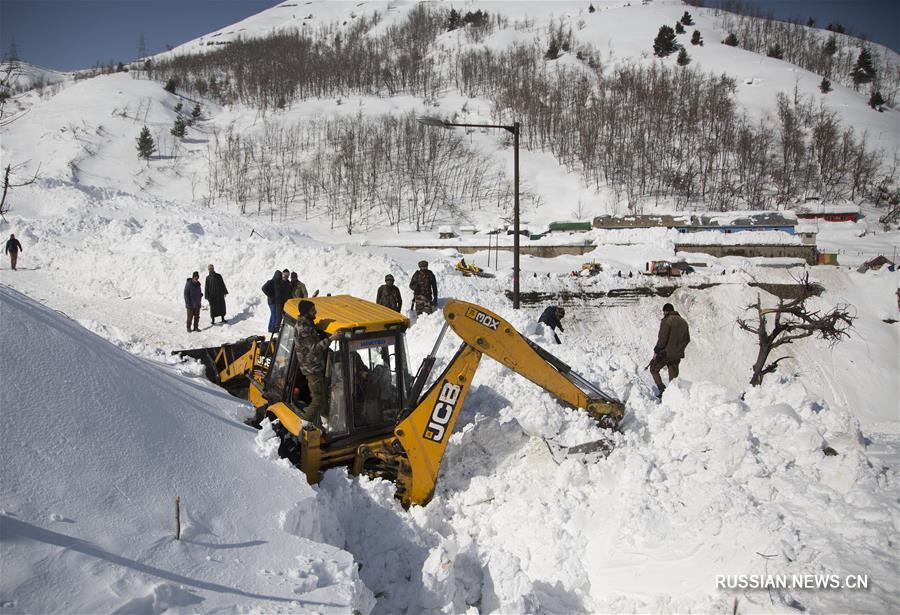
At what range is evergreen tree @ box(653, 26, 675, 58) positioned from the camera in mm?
80938

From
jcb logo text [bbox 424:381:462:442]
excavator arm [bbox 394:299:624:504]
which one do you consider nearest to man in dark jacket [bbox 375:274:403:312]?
excavator arm [bbox 394:299:624:504]

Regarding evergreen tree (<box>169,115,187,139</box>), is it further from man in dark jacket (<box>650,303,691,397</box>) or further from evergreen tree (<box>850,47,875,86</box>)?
evergreen tree (<box>850,47,875,86</box>)

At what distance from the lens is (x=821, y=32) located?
98875mm

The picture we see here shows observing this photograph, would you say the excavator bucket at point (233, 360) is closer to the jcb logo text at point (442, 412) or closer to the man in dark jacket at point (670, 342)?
the jcb logo text at point (442, 412)

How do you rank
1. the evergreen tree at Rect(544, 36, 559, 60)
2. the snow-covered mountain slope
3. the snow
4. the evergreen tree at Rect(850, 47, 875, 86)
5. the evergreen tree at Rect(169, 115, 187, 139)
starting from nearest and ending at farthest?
1. the snow-covered mountain slope
2. the snow
3. the evergreen tree at Rect(169, 115, 187, 139)
4. the evergreen tree at Rect(850, 47, 875, 86)
5. the evergreen tree at Rect(544, 36, 559, 60)

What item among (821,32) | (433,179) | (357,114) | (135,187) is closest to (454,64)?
(357,114)

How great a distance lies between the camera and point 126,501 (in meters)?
3.47

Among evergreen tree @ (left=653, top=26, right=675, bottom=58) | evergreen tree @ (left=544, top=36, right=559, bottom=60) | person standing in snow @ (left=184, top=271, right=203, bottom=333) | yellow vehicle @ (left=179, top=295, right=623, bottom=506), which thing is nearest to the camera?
yellow vehicle @ (left=179, top=295, right=623, bottom=506)

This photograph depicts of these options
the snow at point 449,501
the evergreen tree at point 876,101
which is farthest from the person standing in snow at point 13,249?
the evergreen tree at point 876,101

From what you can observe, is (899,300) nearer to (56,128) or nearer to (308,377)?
(308,377)

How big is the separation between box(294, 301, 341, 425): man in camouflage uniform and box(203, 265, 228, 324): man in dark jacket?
7856 millimetres

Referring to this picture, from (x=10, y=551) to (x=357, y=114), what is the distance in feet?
227

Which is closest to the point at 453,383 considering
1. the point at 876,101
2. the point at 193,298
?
the point at 193,298

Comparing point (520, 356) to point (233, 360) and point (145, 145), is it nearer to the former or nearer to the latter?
point (233, 360)
